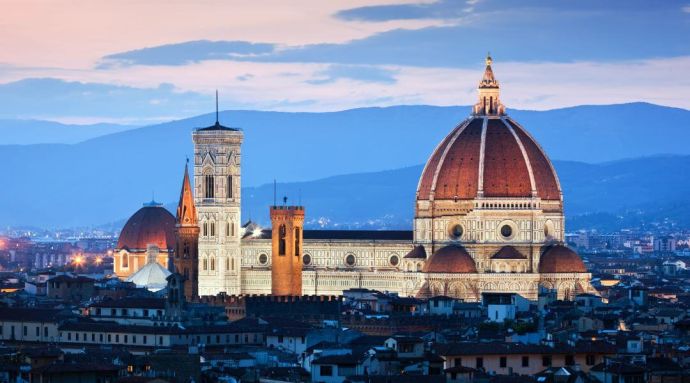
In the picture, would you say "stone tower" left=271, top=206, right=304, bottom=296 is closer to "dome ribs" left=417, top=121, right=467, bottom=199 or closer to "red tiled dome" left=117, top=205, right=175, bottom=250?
"dome ribs" left=417, top=121, right=467, bottom=199

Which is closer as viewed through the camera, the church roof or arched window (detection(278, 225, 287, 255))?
the church roof

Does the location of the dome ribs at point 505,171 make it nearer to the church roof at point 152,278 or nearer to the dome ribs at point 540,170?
the dome ribs at point 540,170

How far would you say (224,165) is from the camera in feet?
547

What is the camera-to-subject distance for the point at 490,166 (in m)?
161

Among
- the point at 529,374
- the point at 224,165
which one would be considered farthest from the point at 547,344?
the point at 224,165

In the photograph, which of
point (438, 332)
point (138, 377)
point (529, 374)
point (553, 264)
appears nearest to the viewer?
point (138, 377)

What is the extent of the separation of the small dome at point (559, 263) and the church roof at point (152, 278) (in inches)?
898

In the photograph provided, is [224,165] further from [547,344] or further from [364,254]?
[547,344]

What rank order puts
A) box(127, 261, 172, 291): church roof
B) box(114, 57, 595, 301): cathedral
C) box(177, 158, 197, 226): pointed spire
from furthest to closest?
box(127, 261, 172, 291): church roof < box(177, 158, 197, 226): pointed spire < box(114, 57, 595, 301): cathedral

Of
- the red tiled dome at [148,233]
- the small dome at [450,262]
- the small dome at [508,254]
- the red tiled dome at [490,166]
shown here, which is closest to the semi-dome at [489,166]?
the red tiled dome at [490,166]

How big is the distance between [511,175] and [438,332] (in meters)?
51.8

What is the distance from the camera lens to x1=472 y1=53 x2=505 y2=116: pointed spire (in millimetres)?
167375

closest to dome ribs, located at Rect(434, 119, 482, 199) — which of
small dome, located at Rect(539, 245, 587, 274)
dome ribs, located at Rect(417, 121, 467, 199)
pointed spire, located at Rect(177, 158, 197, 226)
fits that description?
dome ribs, located at Rect(417, 121, 467, 199)

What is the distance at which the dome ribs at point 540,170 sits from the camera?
16200 cm
